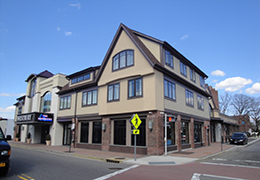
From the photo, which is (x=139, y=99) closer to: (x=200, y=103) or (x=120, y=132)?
(x=120, y=132)

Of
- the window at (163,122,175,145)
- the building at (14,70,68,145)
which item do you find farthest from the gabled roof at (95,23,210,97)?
the building at (14,70,68,145)

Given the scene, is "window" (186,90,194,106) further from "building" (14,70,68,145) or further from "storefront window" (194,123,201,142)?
"building" (14,70,68,145)

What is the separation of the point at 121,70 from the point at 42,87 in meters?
17.9

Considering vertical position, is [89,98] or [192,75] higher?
[192,75]

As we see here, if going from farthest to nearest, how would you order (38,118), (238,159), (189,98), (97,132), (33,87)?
(33,87)
(38,118)
(189,98)
(97,132)
(238,159)

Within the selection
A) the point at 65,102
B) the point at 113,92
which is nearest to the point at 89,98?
the point at 113,92

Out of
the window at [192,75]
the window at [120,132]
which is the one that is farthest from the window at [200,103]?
the window at [120,132]

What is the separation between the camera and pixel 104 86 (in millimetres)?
20594

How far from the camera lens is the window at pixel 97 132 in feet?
69.0

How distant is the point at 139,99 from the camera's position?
55.4 ft

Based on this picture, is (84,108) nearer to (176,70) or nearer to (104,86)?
(104,86)

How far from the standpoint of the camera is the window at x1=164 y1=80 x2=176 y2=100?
17.7m

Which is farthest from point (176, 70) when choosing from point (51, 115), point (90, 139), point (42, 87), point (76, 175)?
point (42, 87)

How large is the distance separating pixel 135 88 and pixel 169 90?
3322mm
